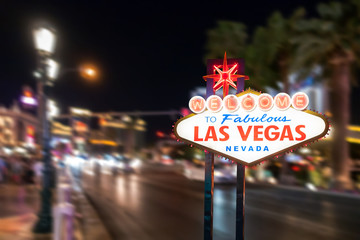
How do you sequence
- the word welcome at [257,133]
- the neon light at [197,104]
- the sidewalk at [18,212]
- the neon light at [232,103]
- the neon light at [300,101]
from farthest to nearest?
1. the sidewalk at [18,212]
2. the neon light at [197,104]
3. the neon light at [232,103]
4. the word welcome at [257,133]
5. the neon light at [300,101]

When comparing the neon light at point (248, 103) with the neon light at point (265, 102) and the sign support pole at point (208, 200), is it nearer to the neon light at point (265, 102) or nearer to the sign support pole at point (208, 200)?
the neon light at point (265, 102)

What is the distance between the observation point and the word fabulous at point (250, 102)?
574 centimetres

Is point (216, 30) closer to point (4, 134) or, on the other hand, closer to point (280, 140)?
point (280, 140)

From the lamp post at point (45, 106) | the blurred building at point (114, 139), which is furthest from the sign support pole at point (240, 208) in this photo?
the blurred building at point (114, 139)

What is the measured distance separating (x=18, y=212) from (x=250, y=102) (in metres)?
9.41

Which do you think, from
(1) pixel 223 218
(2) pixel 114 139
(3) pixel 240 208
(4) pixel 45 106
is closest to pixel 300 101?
(3) pixel 240 208

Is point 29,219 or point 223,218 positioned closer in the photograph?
point 29,219

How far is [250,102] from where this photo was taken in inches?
238

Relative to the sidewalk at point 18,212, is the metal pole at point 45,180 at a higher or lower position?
higher

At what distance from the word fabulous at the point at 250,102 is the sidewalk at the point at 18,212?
5250mm

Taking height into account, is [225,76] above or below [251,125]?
above

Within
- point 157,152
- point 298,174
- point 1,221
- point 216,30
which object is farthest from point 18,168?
point 157,152

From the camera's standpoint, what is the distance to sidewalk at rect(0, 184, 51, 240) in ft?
31.0

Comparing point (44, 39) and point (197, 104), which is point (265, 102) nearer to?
point (197, 104)
